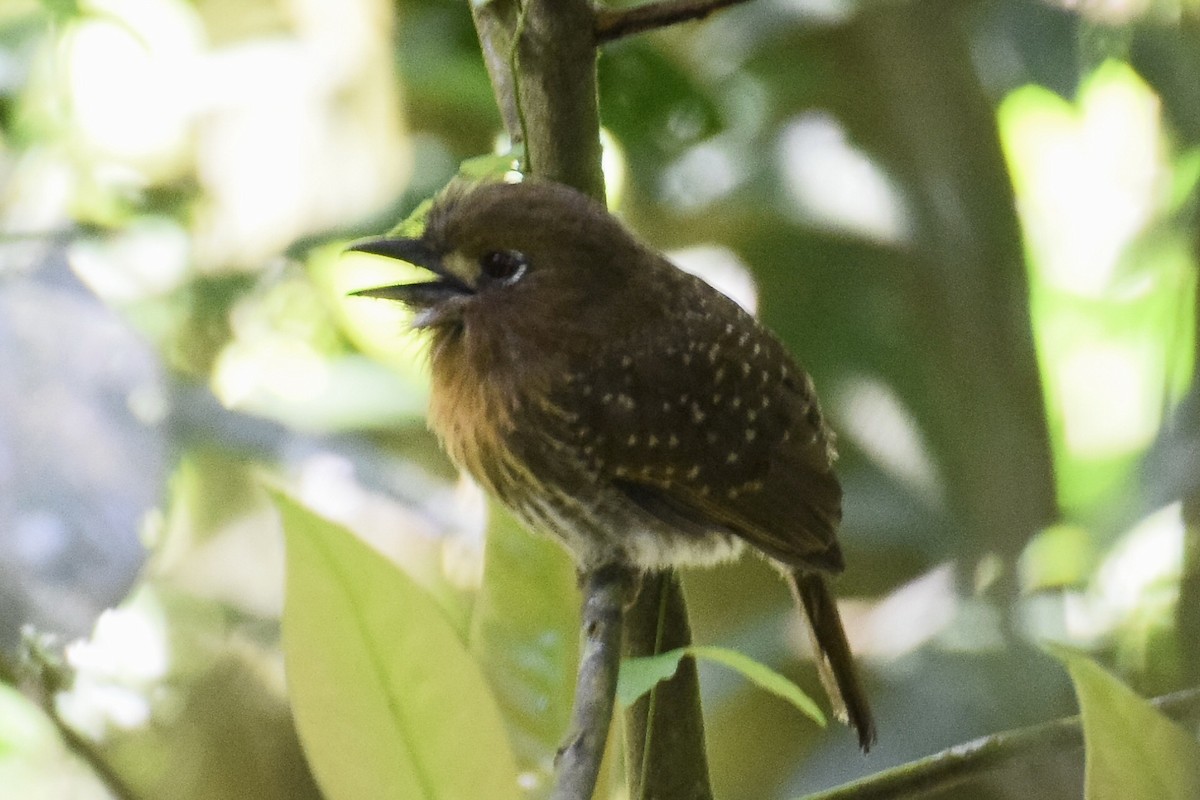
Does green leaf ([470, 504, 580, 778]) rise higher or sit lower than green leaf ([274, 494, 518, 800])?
lower

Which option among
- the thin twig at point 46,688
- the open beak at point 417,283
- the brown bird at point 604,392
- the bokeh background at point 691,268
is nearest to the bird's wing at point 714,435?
the brown bird at point 604,392

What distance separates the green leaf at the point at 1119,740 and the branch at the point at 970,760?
126 mm

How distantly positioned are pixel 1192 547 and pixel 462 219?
2.66 feet

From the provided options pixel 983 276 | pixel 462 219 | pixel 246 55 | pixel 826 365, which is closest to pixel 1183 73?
pixel 983 276

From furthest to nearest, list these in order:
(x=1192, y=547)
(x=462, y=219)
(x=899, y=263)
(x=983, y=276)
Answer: (x=899, y=263)
(x=983, y=276)
(x=1192, y=547)
(x=462, y=219)

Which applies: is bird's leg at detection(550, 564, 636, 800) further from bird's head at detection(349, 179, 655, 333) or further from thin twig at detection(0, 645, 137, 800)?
thin twig at detection(0, 645, 137, 800)

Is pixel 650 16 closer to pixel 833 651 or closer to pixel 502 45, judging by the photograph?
pixel 502 45

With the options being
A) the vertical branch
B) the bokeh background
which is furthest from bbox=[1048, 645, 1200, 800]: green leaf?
the bokeh background

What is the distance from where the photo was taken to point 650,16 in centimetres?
70

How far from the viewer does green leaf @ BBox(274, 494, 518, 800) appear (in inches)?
20.8

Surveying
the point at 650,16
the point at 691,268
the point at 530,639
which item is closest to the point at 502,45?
the point at 650,16

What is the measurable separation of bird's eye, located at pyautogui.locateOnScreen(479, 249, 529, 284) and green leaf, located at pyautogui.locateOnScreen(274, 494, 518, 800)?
0.28 meters

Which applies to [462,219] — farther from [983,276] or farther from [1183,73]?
[983,276]

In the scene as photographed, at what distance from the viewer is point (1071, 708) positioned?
1106 millimetres
